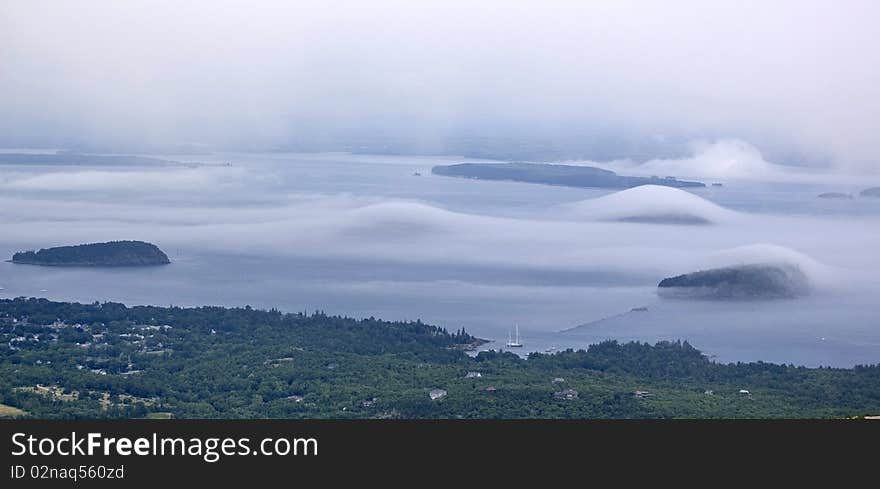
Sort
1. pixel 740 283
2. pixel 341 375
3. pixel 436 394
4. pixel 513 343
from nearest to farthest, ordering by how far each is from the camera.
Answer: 1. pixel 436 394
2. pixel 341 375
3. pixel 513 343
4. pixel 740 283

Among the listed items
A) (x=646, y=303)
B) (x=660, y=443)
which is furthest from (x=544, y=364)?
(x=660, y=443)

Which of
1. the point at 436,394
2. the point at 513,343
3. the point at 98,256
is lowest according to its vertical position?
the point at 436,394

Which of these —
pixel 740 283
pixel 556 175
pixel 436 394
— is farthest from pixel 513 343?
pixel 556 175

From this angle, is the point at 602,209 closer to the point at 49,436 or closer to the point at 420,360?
the point at 420,360

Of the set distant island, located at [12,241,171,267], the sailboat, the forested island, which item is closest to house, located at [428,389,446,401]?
the forested island

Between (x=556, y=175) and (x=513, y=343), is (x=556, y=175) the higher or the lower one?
the higher one

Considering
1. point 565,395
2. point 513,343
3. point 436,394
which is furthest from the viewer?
point 513,343

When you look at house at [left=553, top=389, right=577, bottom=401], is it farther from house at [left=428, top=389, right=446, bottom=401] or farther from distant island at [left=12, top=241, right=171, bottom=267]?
distant island at [left=12, top=241, right=171, bottom=267]

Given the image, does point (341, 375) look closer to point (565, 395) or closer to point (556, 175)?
point (565, 395)
